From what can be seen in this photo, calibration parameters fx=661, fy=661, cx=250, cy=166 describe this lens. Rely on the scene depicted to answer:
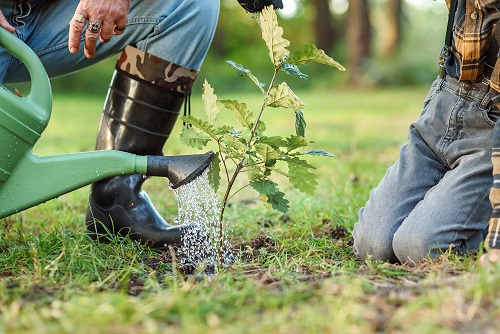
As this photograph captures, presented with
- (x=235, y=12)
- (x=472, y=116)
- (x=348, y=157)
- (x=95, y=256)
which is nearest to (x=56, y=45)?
(x=95, y=256)

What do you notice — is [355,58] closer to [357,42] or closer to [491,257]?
[357,42]

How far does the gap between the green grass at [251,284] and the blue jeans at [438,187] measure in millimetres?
155

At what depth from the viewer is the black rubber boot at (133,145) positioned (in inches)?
96.3

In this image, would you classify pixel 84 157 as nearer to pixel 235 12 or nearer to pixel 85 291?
pixel 85 291

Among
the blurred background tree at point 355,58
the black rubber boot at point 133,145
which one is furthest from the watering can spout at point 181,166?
the blurred background tree at point 355,58

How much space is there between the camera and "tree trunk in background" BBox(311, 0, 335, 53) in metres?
20.7

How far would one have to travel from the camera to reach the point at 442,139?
7.96 ft

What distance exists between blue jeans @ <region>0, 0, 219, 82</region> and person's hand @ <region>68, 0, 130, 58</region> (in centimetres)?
21

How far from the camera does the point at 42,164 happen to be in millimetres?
2121

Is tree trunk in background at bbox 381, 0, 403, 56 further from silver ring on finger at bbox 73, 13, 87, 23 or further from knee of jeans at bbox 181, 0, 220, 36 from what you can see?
silver ring on finger at bbox 73, 13, 87, 23

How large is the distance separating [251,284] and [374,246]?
0.77 m

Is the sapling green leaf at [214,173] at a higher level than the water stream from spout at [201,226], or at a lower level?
higher

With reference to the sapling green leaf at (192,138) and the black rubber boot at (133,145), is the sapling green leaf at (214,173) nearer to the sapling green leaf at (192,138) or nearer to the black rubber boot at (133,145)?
the sapling green leaf at (192,138)

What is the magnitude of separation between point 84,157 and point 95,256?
320 mm
